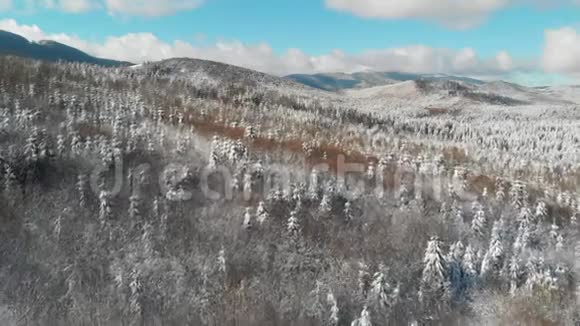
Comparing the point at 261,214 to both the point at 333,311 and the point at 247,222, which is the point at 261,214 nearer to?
the point at 247,222

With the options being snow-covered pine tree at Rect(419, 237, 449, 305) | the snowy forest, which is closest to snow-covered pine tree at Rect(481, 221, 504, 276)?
the snowy forest

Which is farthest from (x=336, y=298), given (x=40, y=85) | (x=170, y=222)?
(x=40, y=85)

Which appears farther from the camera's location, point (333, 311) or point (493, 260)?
point (493, 260)

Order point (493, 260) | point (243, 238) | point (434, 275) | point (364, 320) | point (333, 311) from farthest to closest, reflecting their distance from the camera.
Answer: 1. point (493, 260)
2. point (243, 238)
3. point (434, 275)
4. point (333, 311)
5. point (364, 320)

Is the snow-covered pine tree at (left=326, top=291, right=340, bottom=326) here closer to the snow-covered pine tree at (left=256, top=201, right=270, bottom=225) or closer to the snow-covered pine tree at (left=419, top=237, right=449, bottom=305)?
the snow-covered pine tree at (left=419, top=237, right=449, bottom=305)

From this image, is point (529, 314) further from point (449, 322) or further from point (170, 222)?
point (170, 222)

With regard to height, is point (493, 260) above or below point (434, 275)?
above

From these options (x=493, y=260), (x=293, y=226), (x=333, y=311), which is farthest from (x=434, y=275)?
(x=293, y=226)

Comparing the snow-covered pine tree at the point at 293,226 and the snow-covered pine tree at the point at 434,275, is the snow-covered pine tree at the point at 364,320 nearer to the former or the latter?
the snow-covered pine tree at the point at 434,275
